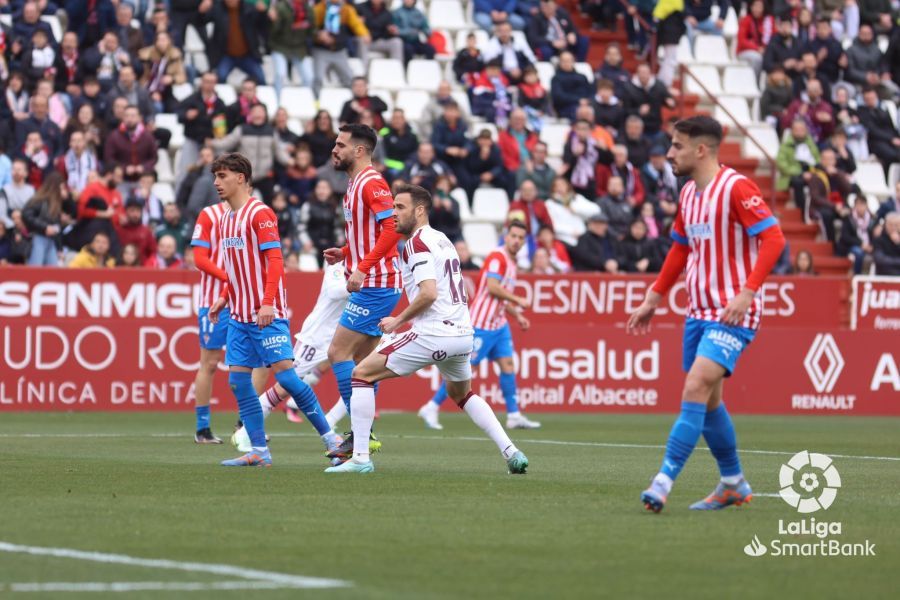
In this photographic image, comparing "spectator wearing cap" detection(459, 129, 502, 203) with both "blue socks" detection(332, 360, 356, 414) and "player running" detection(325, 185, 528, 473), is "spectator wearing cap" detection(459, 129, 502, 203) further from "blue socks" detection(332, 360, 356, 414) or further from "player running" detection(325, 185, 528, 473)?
"player running" detection(325, 185, 528, 473)

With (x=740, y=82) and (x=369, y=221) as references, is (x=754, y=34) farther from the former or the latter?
(x=369, y=221)

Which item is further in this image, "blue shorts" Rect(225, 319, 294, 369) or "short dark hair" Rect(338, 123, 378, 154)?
"short dark hair" Rect(338, 123, 378, 154)

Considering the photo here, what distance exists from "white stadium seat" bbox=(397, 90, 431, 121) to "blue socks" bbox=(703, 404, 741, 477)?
1881 centimetres

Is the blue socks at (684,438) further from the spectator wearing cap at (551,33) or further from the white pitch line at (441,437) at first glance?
the spectator wearing cap at (551,33)

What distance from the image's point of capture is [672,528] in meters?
9.13

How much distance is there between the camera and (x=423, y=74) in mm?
29422

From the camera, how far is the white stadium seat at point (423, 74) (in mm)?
29328

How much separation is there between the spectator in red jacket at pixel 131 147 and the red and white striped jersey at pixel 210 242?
829 centimetres

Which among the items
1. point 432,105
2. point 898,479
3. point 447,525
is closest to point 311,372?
point 898,479

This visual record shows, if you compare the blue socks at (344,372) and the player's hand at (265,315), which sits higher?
the player's hand at (265,315)

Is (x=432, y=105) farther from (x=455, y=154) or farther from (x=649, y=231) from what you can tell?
(x=649, y=231)

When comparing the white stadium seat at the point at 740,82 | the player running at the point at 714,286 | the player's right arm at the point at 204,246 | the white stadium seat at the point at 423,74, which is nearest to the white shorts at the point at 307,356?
the player's right arm at the point at 204,246

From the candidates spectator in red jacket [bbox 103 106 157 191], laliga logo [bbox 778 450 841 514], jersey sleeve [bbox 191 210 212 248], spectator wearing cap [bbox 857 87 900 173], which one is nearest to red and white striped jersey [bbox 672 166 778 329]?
laliga logo [bbox 778 450 841 514]

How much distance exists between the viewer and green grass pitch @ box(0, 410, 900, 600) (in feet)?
23.8
